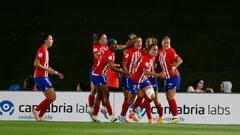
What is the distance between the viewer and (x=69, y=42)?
Result: 107 ft

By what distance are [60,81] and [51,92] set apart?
1301cm

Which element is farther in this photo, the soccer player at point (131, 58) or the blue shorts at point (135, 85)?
the soccer player at point (131, 58)

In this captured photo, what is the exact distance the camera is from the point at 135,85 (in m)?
19.4

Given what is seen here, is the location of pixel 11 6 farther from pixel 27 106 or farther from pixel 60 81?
pixel 27 106

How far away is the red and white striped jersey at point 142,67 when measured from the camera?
19.0m

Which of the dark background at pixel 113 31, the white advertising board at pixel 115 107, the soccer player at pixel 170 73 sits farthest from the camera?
the dark background at pixel 113 31

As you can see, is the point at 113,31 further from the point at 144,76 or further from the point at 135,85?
the point at 144,76

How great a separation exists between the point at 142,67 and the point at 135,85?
500mm

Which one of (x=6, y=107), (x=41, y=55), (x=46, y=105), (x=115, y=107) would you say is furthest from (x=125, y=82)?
(x=6, y=107)

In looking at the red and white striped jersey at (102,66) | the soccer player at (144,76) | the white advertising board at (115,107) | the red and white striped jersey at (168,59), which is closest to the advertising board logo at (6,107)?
the white advertising board at (115,107)

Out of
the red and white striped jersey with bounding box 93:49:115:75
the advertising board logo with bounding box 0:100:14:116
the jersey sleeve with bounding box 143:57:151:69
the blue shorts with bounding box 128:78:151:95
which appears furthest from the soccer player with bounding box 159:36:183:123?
the advertising board logo with bounding box 0:100:14:116

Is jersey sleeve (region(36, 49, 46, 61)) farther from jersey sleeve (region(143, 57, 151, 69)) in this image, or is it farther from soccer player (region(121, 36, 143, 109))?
soccer player (region(121, 36, 143, 109))

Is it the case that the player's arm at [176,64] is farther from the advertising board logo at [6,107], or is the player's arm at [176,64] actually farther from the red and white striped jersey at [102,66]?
the advertising board logo at [6,107]

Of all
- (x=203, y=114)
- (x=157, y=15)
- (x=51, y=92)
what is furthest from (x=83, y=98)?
(x=157, y=15)
